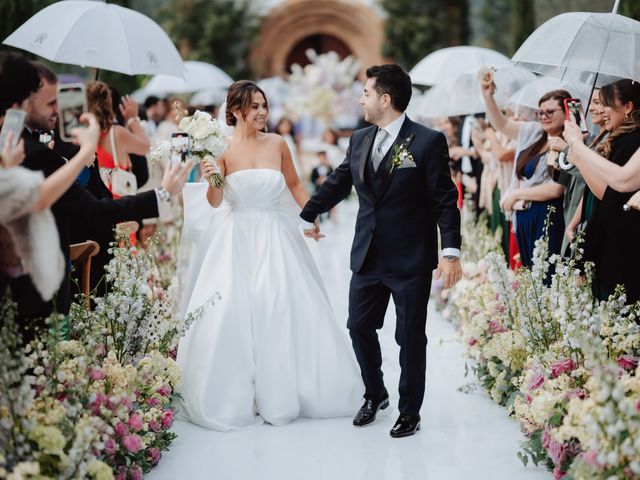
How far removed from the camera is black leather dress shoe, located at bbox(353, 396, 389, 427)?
16.3 ft

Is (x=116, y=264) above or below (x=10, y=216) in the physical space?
below

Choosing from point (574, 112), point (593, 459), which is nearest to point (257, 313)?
point (574, 112)

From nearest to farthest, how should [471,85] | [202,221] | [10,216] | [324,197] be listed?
[10,216]
[324,197]
[202,221]
[471,85]

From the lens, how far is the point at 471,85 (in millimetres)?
8320

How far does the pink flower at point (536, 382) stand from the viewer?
4.22m

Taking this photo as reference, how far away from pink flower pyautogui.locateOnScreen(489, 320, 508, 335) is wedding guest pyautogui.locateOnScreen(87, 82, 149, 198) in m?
2.75

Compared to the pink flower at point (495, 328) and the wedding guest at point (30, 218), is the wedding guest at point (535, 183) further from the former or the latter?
the wedding guest at point (30, 218)

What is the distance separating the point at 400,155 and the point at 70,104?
7.07 ft

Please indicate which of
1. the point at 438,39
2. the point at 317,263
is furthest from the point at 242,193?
the point at 438,39

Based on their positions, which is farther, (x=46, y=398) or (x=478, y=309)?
(x=478, y=309)

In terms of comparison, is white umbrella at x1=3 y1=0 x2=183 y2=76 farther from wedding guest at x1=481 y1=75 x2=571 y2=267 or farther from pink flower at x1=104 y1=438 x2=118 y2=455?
pink flower at x1=104 y1=438 x2=118 y2=455

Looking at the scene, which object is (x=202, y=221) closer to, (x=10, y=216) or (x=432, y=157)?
(x=432, y=157)

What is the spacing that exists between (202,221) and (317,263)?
812 millimetres

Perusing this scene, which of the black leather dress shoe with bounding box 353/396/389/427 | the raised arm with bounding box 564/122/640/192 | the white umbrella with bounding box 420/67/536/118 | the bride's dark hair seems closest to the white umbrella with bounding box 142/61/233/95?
the white umbrella with bounding box 420/67/536/118
